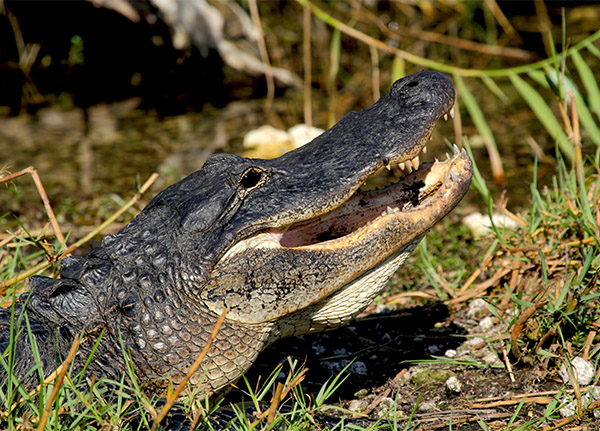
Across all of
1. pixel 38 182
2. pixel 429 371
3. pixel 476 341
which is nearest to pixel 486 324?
pixel 476 341

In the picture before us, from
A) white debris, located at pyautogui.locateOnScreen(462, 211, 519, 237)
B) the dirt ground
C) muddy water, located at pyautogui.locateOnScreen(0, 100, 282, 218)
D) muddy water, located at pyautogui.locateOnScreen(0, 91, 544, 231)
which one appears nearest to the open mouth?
the dirt ground

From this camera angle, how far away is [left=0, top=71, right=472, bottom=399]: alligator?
2.48m

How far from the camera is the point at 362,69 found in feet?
26.9

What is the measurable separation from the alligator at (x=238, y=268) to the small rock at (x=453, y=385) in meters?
0.52

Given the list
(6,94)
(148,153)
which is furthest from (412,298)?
(6,94)

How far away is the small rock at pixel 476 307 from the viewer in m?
3.29

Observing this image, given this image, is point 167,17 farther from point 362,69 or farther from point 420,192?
point 420,192

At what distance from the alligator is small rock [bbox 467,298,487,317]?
0.88 meters

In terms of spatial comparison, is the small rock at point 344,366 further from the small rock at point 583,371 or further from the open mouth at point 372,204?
the small rock at point 583,371

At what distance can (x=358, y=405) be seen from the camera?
9.05 ft

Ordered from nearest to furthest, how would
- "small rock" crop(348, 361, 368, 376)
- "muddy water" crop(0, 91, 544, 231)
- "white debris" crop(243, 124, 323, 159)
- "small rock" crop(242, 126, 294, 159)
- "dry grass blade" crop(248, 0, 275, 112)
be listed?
"small rock" crop(348, 361, 368, 376), "dry grass blade" crop(248, 0, 275, 112), "muddy water" crop(0, 91, 544, 231), "white debris" crop(243, 124, 323, 159), "small rock" crop(242, 126, 294, 159)

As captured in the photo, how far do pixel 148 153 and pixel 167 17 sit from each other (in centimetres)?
150

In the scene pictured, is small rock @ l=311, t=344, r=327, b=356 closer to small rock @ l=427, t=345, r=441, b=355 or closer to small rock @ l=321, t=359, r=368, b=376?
small rock @ l=321, t=359, r=368, b=376

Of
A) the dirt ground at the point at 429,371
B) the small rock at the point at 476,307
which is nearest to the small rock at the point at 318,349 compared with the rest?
the dirt ground at the point at 429,371
